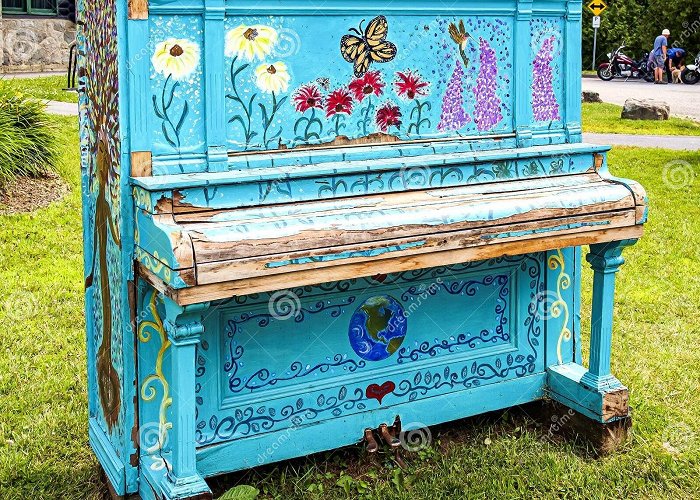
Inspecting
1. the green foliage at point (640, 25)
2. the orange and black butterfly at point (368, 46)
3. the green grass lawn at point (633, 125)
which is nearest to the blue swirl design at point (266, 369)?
the orange and black butterfly at point (368, 46)

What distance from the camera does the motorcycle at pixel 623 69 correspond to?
82.1ft

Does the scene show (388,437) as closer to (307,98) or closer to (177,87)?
(307,98)

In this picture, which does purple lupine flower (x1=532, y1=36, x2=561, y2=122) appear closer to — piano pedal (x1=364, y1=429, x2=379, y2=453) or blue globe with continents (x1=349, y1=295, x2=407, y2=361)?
blue globe with continents (x1=349, y1=295, x2=407, y2=361)

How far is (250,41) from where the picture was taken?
10.4 ft

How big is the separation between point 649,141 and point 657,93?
887 cm

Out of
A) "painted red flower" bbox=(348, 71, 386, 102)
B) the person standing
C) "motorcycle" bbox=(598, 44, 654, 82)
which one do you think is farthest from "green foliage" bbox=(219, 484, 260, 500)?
"motorcycle" bbox=(598, 44, 654, 82)

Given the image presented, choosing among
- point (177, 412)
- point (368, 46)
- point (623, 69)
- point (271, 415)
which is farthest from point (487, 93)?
point (623, 69)

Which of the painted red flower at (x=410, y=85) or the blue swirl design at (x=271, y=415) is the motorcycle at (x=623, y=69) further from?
the blue swirl design at (x=271, y=415)

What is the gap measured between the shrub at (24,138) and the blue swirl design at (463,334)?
17.9 ft

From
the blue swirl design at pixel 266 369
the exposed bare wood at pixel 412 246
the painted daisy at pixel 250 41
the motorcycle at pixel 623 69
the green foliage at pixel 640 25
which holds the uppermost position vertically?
the green foliage at pixel 640 25

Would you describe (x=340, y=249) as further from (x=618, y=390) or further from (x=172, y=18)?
(x=618, y=390)

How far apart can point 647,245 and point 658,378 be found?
2796mm

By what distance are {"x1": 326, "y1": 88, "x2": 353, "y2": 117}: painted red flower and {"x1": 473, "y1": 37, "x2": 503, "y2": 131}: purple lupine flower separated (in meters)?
0.60

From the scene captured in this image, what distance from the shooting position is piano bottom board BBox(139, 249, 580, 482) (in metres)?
3.32
